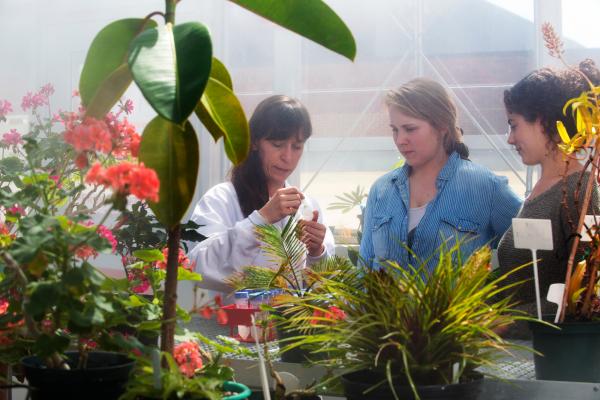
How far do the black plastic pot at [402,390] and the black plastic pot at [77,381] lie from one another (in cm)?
29

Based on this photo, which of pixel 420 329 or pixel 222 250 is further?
pixel 222 250

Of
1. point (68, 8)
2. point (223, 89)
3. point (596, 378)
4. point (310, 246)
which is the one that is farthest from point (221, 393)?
point (68, 8)

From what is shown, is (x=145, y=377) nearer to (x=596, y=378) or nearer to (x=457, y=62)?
(x=596, y=378)

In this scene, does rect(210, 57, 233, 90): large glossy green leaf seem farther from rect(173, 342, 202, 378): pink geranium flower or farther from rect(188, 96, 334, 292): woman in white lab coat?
rect(188, 96, 334, 292): woman in white lab coat

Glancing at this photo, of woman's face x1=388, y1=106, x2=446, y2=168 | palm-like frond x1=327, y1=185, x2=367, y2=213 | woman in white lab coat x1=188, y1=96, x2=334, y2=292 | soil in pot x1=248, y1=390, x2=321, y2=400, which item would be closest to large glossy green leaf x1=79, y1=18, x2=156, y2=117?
soil in pot x1=248, y1=390, x2=321, y2=400

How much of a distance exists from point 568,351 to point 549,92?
1164 millimetres

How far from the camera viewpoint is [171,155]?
1046 mm

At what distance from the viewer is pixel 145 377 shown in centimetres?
89

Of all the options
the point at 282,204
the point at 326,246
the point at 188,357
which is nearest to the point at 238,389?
the point at 188,357

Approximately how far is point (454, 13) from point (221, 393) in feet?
11.6

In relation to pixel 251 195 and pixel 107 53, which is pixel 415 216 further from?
pixel 107 53

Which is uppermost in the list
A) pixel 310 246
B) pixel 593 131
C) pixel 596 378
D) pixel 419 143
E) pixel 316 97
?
pixel 316 97

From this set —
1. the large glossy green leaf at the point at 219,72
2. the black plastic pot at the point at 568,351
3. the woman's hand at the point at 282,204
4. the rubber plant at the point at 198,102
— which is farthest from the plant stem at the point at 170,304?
the woman's hand at the point at 282,204

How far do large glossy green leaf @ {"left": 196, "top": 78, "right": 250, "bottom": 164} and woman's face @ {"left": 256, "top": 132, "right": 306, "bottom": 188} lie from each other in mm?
1703
